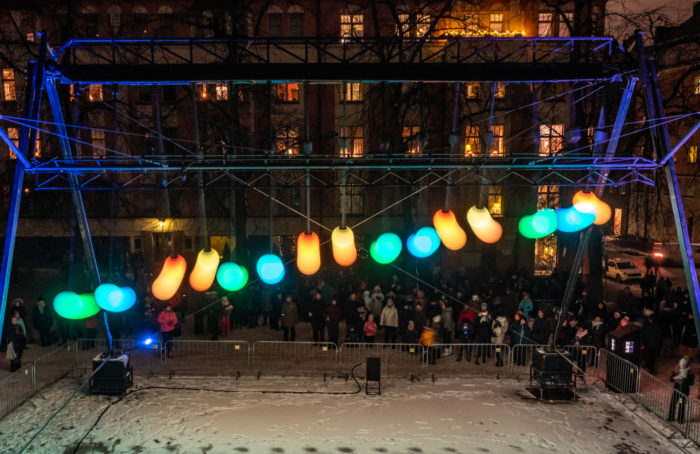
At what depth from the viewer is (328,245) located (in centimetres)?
2641

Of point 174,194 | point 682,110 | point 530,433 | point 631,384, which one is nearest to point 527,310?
point 631,384

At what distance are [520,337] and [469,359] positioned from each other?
1.54 meters

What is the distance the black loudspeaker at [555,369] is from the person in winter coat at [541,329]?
148cm

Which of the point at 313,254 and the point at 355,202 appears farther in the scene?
the point at 355,202

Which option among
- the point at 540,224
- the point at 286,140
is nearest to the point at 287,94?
the point at 286,140

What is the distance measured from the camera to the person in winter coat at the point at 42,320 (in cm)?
1512

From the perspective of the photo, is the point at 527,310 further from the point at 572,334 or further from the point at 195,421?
the point at 195,421

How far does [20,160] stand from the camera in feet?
30.3

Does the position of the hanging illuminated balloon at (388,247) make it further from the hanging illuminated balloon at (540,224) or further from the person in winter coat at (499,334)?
the person in winter coat at (499,334)

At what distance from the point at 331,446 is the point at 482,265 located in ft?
60.0

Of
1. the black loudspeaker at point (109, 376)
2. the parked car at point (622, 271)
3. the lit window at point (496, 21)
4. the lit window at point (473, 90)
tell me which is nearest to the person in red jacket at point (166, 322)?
the black loudspeaker at point (109, 376)

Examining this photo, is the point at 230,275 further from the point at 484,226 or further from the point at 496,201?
the point at 496,201

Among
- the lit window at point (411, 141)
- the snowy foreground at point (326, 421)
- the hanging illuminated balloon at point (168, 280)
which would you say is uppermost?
the lit window at point (411, 141)

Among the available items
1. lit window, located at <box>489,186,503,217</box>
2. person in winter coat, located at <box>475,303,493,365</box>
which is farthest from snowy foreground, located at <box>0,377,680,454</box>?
lit window, located at <box>489,186,503,217</box>
